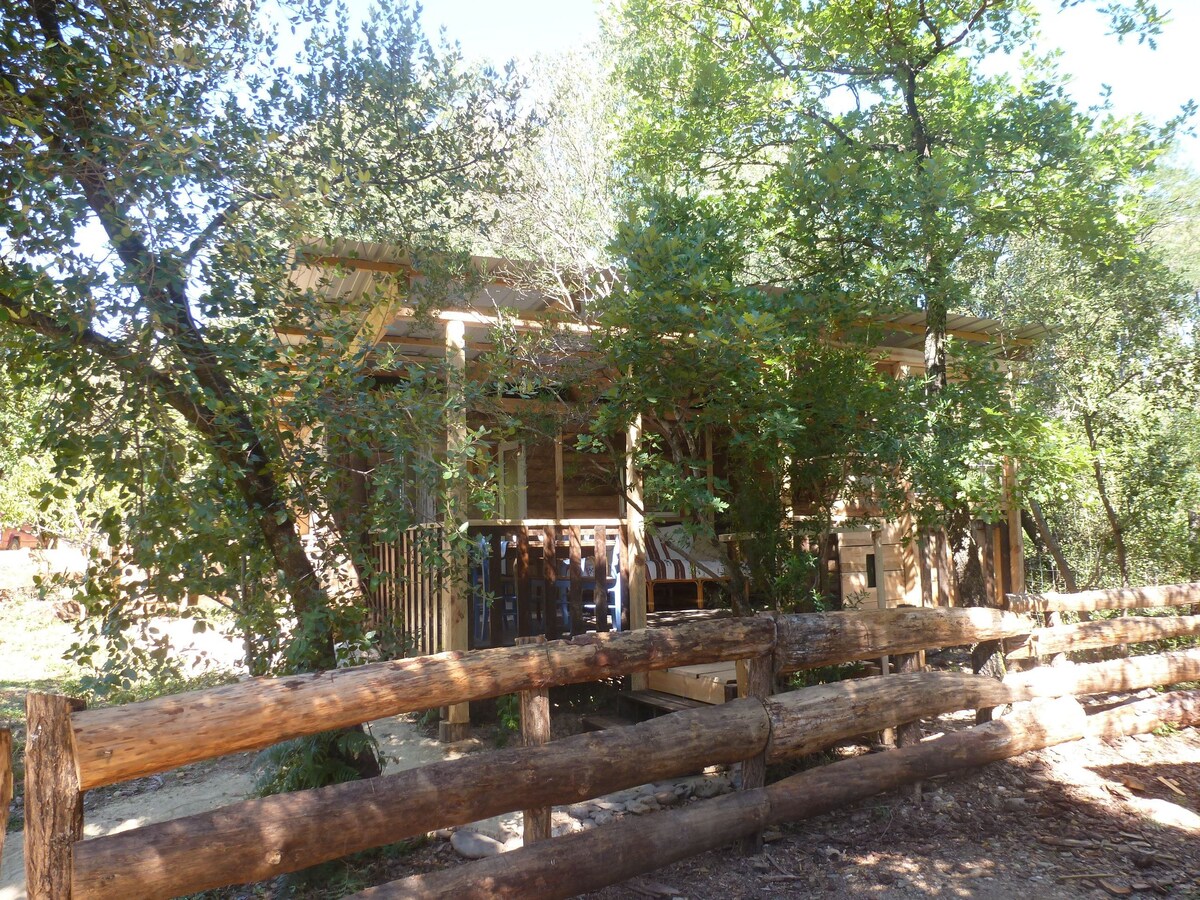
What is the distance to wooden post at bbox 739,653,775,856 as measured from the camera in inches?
196

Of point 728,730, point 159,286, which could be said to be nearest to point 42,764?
point 159,286

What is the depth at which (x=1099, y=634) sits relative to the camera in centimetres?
735

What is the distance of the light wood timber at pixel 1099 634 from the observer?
6.90 meters

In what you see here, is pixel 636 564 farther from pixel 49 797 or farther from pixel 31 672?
pixel 31 672

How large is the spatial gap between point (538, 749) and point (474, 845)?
127 centimetres

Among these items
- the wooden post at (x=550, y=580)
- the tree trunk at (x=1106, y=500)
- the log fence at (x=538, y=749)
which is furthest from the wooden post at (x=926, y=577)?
the wooden post at (x=550, y=580)

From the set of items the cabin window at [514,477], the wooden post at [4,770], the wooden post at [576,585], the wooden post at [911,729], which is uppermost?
the cabin window at [514,477]

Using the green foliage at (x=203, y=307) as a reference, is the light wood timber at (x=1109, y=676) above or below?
Result: below

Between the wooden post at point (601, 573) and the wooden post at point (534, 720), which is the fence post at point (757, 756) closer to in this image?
the wooden post at point (534, 720)

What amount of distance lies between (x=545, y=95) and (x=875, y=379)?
1754 cm

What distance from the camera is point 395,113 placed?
588cm

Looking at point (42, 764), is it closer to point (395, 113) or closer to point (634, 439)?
point (395, 113)

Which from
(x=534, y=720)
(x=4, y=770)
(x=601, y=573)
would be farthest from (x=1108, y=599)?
(x=4, y=770)

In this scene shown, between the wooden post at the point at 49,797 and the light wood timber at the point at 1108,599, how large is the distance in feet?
21.1
